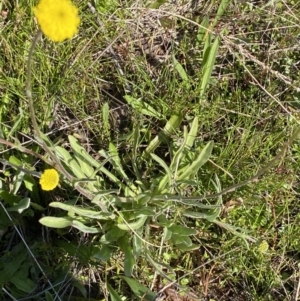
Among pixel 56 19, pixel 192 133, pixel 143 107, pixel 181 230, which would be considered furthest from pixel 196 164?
pixel 56 19

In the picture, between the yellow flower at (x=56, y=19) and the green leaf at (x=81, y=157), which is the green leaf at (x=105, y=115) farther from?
the yellow flower at (x=56, y=19)

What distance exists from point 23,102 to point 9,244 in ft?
1.68

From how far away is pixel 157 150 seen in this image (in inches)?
83.4

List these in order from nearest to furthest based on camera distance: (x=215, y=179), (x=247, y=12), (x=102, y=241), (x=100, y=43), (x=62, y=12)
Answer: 1. (x=62, y=12)
2. (x=102, y=241)
3. (x=215, y=179)
4. (x=100, y=43)
5. (x=247, y=12)


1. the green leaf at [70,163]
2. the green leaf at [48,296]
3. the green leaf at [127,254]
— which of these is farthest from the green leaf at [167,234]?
the green leaf at [48,296]

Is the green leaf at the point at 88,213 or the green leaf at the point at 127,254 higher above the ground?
Result: the green leaf at the point at 88,213

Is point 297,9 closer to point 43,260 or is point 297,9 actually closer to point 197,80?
point 197,80

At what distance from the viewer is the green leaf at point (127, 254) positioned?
5.99 feet

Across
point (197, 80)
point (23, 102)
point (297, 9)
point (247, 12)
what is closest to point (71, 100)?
point (23, 102)

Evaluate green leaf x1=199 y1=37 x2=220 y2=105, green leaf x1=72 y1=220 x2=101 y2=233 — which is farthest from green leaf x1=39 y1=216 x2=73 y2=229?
green leaf x1=199 y1=37 x2=220 y2=105

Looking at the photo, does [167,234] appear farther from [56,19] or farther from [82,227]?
[56,19]

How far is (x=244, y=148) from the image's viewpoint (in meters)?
2.07

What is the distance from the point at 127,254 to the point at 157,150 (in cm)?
45

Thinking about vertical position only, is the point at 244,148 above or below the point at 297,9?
below
